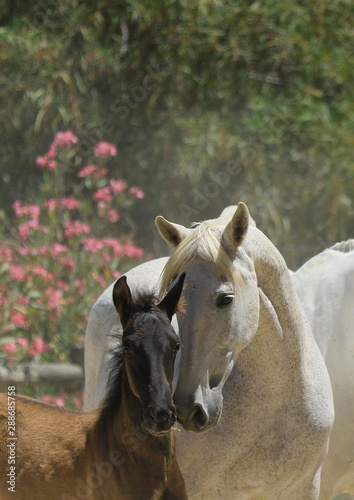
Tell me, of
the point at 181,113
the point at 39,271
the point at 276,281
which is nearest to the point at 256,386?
the point at 276,281

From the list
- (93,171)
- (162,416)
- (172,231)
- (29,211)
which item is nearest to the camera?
(162,416)

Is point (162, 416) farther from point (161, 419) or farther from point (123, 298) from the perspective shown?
point (123, 298)

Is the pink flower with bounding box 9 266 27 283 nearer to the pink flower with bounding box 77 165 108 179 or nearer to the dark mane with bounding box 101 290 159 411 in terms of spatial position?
the pink flower with bounding box 77 165 108 179

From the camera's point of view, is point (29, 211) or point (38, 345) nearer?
point (38, 345)

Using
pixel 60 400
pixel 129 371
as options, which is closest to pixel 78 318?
pixel 60 400

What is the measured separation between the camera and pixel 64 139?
278 inches

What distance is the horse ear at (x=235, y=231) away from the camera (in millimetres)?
3055

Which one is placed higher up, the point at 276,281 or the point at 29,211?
the point at 276,281

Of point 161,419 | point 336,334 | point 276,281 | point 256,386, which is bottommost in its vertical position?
point 336,334

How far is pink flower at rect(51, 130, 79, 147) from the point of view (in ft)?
23.0

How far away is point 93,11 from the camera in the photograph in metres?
7.68

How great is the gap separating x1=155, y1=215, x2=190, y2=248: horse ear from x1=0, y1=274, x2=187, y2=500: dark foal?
0.93ft

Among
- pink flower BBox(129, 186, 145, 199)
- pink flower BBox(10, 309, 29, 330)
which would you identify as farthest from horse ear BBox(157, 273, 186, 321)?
pink flower BBox(129, 186, 145, 199)

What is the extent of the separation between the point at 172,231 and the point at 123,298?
38 centimetres
